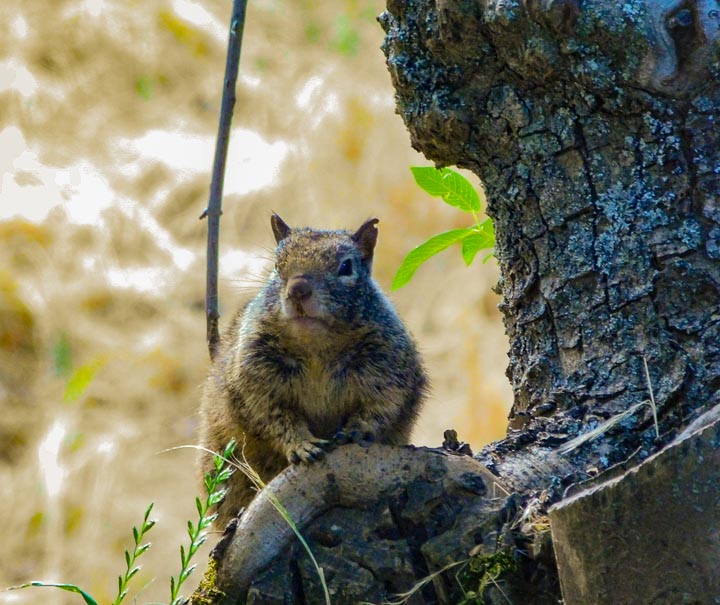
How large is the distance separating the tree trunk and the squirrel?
49 cm

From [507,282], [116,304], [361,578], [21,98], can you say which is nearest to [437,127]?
[507,282]

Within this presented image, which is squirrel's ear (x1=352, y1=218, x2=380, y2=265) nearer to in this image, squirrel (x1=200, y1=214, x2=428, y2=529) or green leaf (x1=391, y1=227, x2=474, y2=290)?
squirrel (x1=200, y1=214, x2=428, y2=529)

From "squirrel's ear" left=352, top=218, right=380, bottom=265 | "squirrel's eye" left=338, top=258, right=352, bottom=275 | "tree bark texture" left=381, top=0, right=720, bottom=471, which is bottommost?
"tree bark texture" left=381, top=0, right=720, bottom=471

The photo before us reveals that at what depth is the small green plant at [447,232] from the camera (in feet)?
7.79

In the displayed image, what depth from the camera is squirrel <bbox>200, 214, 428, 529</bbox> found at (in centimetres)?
251

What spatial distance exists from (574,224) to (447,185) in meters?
0.43

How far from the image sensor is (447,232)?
238 centimetres

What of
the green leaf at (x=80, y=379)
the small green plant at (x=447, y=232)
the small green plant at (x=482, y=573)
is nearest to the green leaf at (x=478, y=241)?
the small green plant at (x=447, y=232)

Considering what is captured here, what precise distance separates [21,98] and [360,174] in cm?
233

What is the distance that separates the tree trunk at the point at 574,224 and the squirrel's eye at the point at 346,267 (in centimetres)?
58

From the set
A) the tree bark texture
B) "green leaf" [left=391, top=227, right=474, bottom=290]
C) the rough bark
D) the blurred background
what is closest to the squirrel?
"green leaf" [left=391, top=227, right=474, bottom=290]

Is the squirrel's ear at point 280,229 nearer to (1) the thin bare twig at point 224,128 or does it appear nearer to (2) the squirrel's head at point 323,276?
(2) the squirrel's head at point 323,276

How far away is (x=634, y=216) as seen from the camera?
196cm

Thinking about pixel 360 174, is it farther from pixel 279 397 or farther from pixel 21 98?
pixel 279 397
